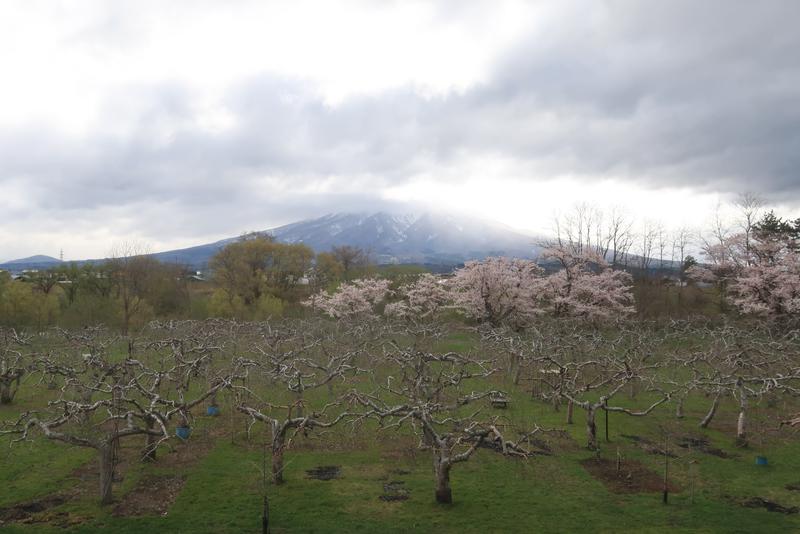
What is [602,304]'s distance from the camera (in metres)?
40.8

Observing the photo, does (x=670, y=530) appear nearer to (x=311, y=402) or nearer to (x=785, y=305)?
(x=311, y=402)

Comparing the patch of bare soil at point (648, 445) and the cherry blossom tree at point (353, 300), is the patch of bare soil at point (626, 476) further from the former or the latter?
the cherry blossom tree at point (353, 300)

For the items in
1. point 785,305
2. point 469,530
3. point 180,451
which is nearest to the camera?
point 469,530

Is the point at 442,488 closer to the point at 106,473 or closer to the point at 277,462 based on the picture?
the point at 277,462

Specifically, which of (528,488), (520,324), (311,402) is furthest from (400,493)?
(520,324)

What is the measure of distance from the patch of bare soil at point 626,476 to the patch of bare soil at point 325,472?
7.06 m

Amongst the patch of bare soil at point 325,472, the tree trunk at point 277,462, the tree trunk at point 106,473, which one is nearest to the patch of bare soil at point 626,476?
the patch of bare soil at point 325,472

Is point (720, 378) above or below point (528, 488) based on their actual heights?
above

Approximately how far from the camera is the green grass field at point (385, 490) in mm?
10625

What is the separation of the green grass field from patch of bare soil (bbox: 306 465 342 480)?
171 mm

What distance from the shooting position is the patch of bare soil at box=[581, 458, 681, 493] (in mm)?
12730

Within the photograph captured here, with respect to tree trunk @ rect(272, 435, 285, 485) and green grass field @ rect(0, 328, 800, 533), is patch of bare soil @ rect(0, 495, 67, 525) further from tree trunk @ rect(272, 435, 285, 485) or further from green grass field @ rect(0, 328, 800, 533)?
tree trunk @ rect(272, 435, 285, 485)

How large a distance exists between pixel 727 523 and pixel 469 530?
577 cm

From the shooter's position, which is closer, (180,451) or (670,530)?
(670,530)
